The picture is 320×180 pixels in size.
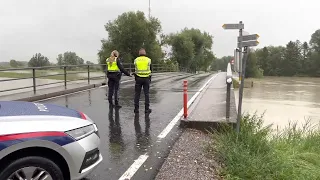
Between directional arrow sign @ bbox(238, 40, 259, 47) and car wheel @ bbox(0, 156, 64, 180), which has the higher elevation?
directional arrow sign @ bbox(238, 40, 259, 47)

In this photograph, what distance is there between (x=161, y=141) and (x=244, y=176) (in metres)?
1.93

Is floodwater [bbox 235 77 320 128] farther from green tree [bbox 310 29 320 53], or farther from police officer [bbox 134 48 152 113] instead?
green tree [bbox 310 29 320 53]

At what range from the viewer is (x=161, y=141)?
586cm

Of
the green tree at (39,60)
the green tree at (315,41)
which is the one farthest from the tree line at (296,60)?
the green tree at (39,60)

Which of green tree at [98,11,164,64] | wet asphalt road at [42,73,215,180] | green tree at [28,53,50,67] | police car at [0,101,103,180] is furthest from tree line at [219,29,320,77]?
police car at [0,101,103,180]

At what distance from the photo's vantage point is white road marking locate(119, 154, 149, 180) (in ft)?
13.5

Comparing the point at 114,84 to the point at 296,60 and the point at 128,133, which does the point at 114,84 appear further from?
the point at 296,60

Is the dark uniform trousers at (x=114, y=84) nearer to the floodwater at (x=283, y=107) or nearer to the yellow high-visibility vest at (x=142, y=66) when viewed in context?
the yellow high-visibility vest at (x=142, y=66)

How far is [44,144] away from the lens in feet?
9.41

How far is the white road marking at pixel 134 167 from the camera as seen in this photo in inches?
162

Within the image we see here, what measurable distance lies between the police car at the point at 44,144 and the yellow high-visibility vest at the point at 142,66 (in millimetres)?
4992

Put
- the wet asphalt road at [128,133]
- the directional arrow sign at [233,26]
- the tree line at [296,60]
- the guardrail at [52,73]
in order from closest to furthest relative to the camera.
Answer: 1. the wet asphalt road at [128,133]
2. the directional arrow sign at [233,26]
3. the guardrail at [52,73]
4. the tree line at [296,60]

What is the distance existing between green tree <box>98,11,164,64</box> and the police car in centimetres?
3606

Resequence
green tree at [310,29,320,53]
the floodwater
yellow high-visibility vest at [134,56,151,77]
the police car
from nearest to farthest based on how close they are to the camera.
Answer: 1. the police car
2. yellow high-visibility vest at [134,56,151,77]
3. the floodwater
4. green tree at [310,29,320,53]
